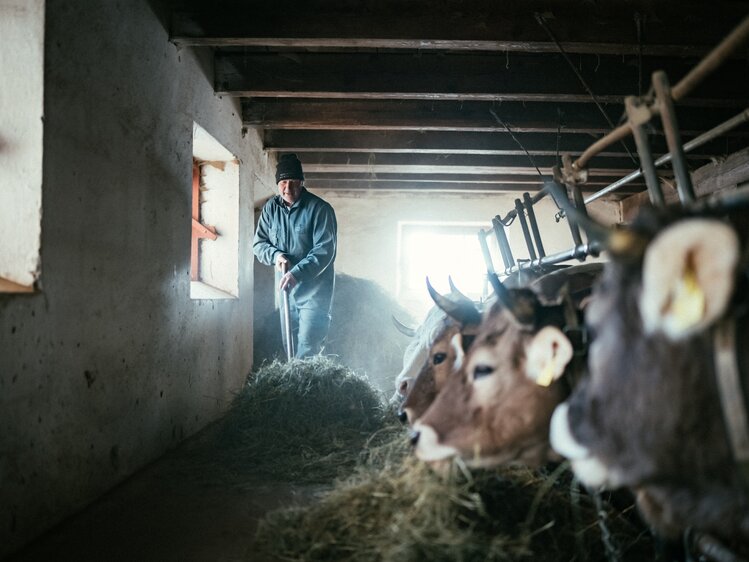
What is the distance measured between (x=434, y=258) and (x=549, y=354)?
8.79 metres

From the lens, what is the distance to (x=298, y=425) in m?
4.13

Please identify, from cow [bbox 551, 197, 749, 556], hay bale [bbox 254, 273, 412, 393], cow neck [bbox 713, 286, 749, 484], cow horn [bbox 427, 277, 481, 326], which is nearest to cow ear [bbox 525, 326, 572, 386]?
cow [bbox 551, 197, 749, 556]

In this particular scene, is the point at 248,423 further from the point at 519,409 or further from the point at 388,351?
the point at 388,351

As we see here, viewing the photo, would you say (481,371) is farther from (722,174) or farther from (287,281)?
(722,174)

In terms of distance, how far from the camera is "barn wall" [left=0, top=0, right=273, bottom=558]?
2.42 m

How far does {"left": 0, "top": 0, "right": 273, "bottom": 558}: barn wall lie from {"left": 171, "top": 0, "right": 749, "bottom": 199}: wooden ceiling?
2.50ft

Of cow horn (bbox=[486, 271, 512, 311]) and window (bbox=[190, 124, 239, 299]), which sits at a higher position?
window (bbox=[190, 124, 239, 299])

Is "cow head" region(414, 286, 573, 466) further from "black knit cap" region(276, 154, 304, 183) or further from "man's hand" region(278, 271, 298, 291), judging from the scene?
"black knit cap" region(276, 154, 304, 183)

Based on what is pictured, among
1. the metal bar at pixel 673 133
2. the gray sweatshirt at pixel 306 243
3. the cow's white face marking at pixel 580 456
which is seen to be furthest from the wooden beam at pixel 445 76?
the cow's white face marking at pixel 580 456

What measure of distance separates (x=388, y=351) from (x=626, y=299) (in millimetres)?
7348

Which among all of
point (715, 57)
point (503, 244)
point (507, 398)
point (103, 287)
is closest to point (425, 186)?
point (503, 244)

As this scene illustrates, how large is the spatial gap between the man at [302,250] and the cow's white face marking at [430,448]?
3.29 m

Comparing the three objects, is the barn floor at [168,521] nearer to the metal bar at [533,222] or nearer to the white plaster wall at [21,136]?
the white plaster wall at [21,136]

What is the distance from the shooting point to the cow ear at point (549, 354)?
2131mm
